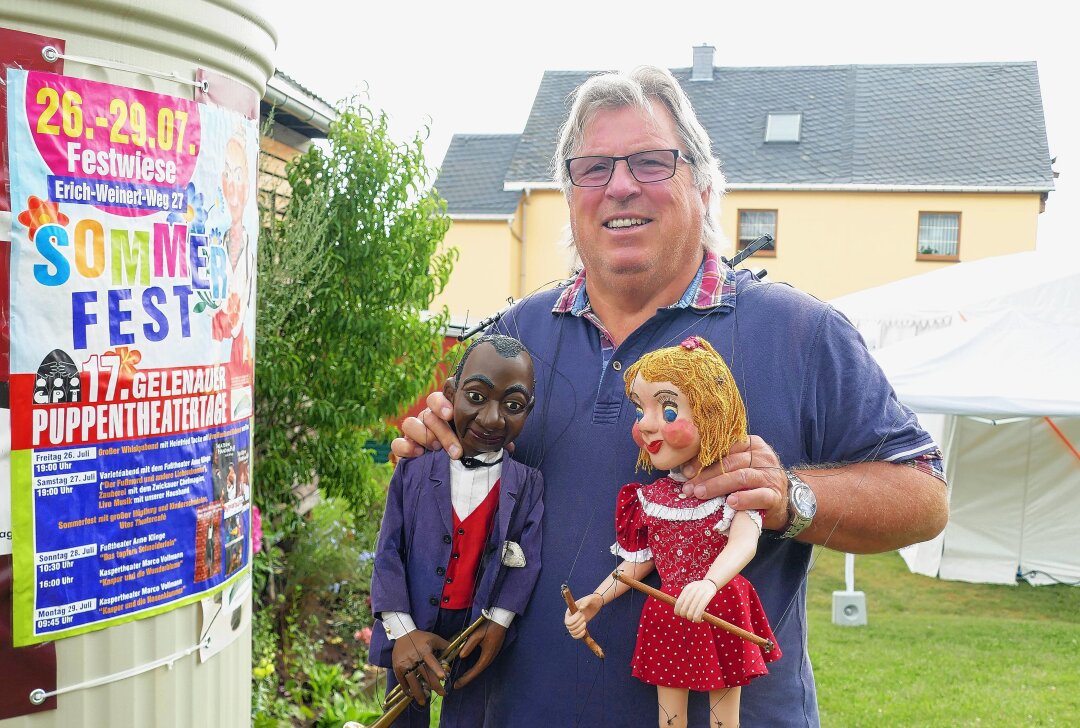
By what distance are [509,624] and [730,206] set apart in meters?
24.1

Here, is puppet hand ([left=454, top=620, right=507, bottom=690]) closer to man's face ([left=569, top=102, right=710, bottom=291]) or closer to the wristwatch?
the wristwatch

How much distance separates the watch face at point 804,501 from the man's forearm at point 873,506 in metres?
0.08

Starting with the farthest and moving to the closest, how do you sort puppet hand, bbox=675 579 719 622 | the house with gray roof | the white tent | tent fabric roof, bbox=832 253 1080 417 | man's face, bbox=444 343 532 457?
the house with gray roof < the white tent < tent fabric roof, bbox=832 253 1080 417 < man's face, bbox=444 343 532 457 < puppet hand, bbox=675 579 719 622

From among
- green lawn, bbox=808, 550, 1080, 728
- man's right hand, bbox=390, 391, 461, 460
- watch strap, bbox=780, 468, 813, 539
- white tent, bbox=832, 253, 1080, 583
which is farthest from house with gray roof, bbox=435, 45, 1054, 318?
watch strap, bbox=780, 468, 813, 539

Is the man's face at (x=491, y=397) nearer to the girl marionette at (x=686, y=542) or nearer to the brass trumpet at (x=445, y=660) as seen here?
the girl marionette at (x=686, y=542)

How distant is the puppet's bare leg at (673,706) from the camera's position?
6.12ft

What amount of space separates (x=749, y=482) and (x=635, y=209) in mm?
696

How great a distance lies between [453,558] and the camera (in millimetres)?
2088

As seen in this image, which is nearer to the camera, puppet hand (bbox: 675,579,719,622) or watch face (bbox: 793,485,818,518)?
puppet hand (bbox: 675,579,719,622)

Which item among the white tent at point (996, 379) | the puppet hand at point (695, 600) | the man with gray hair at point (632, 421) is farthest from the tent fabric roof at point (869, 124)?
the puppet hand at point (695, 600)

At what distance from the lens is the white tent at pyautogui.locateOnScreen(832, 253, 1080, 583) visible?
9148 millimetres

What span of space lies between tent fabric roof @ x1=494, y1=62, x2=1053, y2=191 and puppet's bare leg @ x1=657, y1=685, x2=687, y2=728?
22.5m

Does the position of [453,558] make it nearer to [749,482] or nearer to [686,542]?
[686,542]

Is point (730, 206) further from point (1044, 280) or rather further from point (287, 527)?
point (287, 527)
